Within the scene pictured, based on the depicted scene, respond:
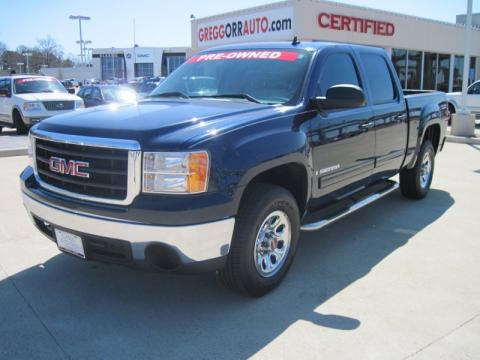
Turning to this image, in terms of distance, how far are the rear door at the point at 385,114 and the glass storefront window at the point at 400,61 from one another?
19135mm

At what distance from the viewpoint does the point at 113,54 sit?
89.9m

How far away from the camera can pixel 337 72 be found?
15.2 feet

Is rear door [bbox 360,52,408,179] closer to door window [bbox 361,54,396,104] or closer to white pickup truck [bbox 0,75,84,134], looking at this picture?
door window [bbox 361,54,396,104]

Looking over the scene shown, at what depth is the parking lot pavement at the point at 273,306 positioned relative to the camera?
303 cm

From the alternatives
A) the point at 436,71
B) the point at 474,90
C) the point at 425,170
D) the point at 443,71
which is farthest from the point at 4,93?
the point at 443,71

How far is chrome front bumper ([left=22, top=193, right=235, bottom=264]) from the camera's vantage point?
296 centimetres

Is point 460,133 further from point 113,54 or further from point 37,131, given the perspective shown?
point 113,54

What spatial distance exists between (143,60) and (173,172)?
85789 millimetres

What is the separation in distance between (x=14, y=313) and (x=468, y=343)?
3.06m

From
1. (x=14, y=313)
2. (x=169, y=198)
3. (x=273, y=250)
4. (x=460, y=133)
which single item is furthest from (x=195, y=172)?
(x=460, y=133)

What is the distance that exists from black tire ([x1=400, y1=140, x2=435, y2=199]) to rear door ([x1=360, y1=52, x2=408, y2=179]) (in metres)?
0.68

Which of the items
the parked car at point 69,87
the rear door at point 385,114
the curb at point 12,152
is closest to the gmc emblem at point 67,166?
the rear door at point 385,114

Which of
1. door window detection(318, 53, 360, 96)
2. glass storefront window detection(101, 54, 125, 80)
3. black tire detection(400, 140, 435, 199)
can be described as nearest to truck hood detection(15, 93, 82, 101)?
black tire detection(400, 140, 435, 199)

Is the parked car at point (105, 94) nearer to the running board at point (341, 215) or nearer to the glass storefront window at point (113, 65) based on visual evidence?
the running board at point (341, 215)
